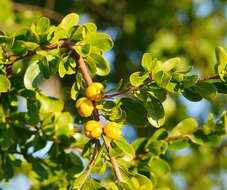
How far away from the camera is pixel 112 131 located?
2.45 feet

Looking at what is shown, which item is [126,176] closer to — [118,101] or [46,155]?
[118,101]

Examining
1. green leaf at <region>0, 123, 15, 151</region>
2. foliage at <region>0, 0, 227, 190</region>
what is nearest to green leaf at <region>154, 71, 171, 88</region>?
foliage at <region>0, 0, 227, 190</region>

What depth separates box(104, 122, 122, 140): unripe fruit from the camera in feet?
2.45

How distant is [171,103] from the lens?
2580 millimetres

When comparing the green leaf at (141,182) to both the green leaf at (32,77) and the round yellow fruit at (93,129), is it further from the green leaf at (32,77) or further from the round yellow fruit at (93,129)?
the green leaf at (32,77)

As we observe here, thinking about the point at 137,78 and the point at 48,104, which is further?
the point at 48,104

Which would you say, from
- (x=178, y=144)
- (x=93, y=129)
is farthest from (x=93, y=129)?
(x=178, y=144)

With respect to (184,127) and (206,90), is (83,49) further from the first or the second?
(184,127)

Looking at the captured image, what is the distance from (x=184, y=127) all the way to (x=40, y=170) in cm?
35

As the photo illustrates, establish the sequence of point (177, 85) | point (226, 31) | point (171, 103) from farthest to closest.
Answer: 1. point (226, 31)
2. point (171, 103)
3. point (177, 85)

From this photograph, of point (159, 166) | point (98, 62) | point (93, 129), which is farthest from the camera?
point (159, 166)

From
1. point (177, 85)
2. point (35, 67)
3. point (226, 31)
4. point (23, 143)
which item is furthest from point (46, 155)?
point (226, 31)

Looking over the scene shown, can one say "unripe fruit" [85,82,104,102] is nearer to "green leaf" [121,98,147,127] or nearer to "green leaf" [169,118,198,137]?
"green leaf" [121,98,147,127]

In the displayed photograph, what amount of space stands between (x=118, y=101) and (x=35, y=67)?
Answer: 0.17m
